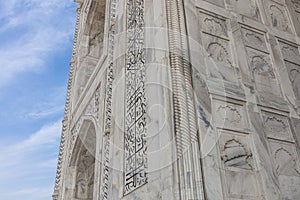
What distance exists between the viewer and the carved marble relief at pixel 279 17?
3.89m

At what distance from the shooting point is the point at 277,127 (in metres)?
2.83

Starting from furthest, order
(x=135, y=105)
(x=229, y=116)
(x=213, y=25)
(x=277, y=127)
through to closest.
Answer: (x=213, y=25)
(x=135, y=105)
(x=277, y=127)
(x=229, y=116)

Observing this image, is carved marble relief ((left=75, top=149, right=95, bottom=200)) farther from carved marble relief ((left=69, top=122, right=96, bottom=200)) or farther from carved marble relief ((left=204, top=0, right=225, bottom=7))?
carved marble relief ((left=204, top=0, right=225, bottom=7))

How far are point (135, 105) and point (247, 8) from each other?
2.00 m

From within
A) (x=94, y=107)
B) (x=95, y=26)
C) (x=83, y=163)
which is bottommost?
(x=83, y=163)

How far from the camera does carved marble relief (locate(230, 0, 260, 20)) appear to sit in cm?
362

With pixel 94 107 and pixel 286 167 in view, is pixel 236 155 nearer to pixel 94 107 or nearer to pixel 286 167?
pixel 286 167

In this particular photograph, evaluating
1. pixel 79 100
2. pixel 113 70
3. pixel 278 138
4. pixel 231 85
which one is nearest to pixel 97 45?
pixel 79 100

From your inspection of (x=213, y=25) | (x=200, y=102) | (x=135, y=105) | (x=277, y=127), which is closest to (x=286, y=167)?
(x=277, y=127)

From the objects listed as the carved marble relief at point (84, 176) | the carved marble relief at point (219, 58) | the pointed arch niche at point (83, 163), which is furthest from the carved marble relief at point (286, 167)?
the carved marble relief at point (84, 176)

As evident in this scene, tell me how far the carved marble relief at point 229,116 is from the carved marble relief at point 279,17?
5.82 feet

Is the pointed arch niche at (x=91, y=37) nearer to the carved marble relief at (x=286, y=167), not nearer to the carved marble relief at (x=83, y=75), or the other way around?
the carved marble relief at (x=83, y=75)

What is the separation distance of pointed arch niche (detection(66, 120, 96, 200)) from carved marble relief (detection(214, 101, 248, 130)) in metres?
2.85

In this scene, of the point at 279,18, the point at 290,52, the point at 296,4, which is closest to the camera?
the point at 290,52
